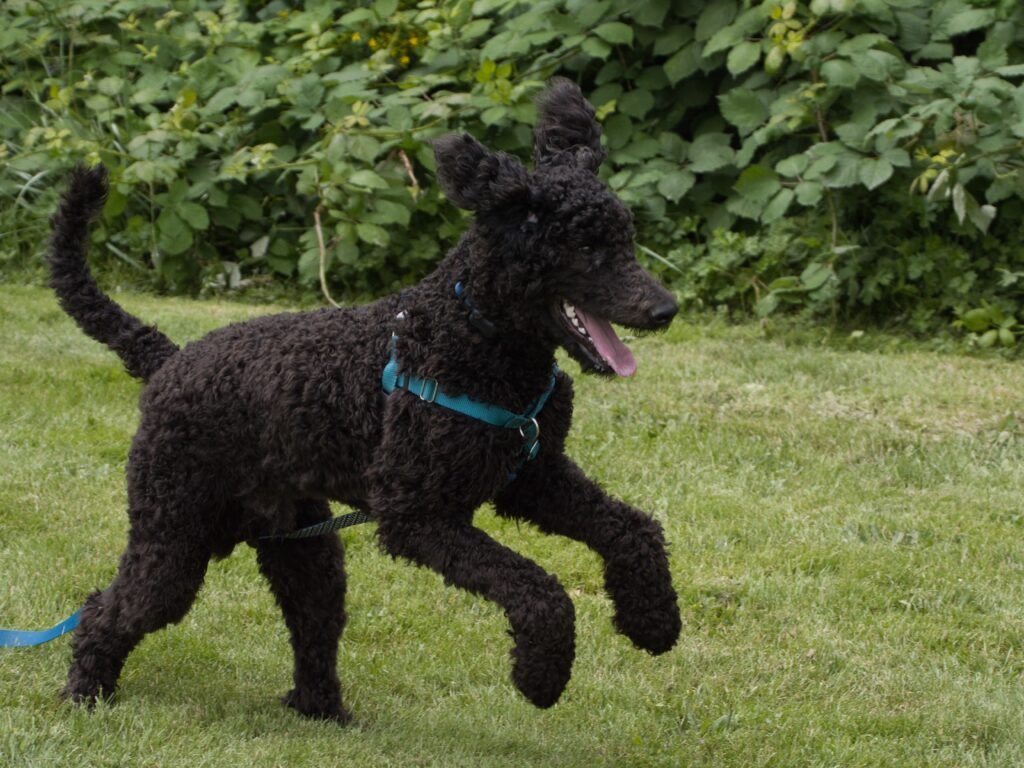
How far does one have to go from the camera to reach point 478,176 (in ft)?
11.6

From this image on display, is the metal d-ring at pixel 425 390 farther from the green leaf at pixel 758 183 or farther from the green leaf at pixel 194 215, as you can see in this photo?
the green leaf at pixel 194 215

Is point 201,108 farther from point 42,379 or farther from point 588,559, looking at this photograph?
point 588,559

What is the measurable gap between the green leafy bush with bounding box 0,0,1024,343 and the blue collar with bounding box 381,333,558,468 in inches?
194

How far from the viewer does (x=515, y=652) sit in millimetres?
3535

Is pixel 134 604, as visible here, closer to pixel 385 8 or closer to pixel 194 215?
pixel 194 215

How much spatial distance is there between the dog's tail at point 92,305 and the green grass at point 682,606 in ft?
3.35

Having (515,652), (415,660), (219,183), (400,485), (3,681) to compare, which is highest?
(400,485)

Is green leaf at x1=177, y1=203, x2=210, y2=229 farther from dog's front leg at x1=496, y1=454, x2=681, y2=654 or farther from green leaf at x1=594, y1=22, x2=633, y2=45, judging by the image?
dog's front leg at x1=496, y1=454, x2=681, y2=654

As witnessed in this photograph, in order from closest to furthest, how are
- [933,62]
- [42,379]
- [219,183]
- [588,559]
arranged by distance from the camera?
[588,559] → [42,379] → [933,62] → [219,183]

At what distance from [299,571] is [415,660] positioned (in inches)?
28.7

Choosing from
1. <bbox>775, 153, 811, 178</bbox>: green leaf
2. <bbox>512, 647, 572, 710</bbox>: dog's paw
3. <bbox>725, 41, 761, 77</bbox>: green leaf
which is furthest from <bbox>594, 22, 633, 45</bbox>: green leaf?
<bbox>512, 647, 572, 710</bbox>: dog's paw

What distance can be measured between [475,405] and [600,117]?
588cm

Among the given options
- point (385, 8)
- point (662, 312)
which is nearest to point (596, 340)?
point (662, 312)

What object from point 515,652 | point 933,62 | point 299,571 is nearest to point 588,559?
point 299,571
